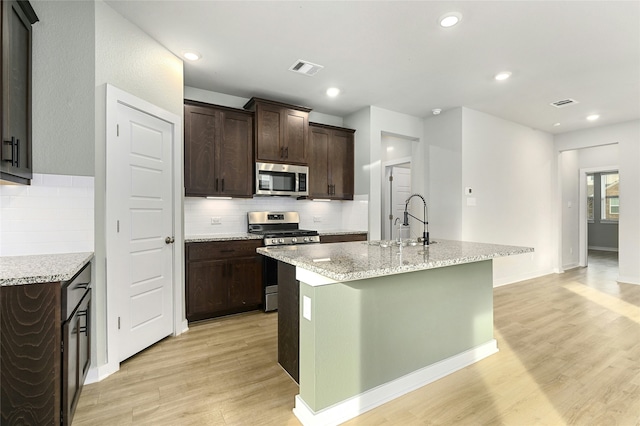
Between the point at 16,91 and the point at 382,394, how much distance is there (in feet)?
9.49

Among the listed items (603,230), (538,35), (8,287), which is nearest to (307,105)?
(538,35)

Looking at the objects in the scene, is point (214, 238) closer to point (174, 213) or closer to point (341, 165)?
point (174, 213)

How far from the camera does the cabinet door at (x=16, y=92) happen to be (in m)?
1.69

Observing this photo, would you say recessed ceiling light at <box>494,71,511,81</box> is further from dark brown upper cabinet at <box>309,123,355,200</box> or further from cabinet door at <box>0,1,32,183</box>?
cabinet door at <box>0,1,32,183</box>

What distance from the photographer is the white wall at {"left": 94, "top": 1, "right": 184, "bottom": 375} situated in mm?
2252

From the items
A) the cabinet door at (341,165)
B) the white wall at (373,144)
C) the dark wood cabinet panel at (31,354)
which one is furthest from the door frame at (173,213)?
the white wall at (373,144)

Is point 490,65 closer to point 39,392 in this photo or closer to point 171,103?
point 171,103

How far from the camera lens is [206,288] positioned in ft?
11.1

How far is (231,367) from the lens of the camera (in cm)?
241

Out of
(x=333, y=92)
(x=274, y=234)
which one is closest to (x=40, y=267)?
(x=274, y=234)

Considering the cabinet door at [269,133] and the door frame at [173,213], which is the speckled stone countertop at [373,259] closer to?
the door frame at [173,213]

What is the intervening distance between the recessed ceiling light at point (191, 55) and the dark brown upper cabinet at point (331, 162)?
180 cm

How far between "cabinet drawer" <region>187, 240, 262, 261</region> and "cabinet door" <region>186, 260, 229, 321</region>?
2.6 inches

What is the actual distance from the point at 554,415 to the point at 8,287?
297 centimetres
